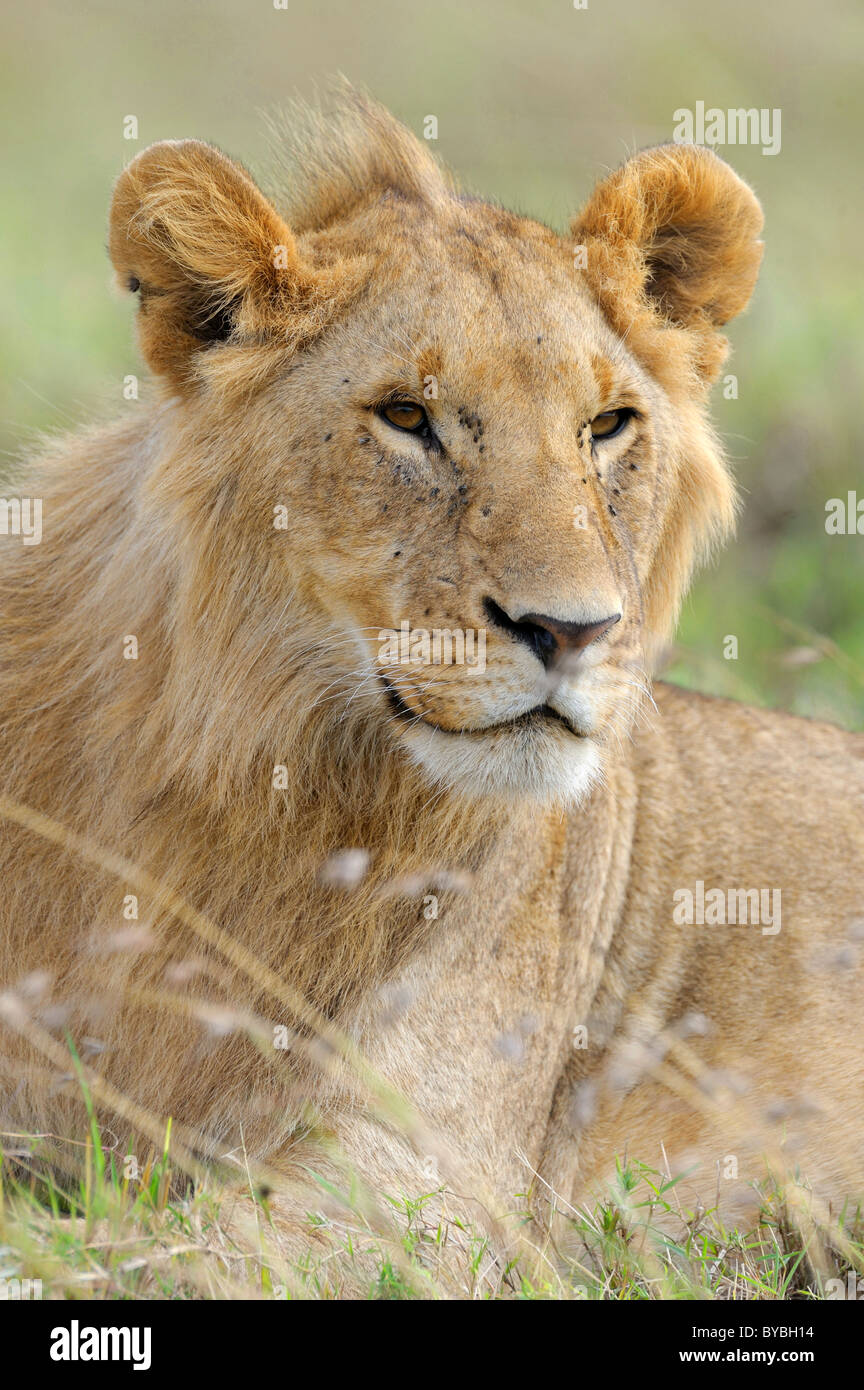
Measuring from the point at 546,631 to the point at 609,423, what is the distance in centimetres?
68

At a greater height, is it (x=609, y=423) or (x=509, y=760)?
(x=609, y=423)

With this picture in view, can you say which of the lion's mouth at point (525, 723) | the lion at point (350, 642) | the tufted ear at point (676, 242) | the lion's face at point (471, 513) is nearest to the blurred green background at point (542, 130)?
the tufted ear at point (676, 242)

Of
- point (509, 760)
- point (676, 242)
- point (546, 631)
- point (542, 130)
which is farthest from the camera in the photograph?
point (542, 130)

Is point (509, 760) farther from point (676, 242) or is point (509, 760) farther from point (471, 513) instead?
point (676, 242)

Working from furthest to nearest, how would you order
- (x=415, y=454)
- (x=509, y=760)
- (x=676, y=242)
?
(x=676, y=242) < (x=415, y=454) < (x=509, y=760)

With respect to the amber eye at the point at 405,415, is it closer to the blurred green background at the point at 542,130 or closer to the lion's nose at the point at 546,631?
the lion's nose at the point at 546,631

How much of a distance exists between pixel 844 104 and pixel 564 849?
1519cm

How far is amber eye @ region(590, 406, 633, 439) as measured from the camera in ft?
10.3

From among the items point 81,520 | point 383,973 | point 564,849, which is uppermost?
point 81,520

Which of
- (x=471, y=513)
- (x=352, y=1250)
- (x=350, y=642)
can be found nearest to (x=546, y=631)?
(x=471, y=513)

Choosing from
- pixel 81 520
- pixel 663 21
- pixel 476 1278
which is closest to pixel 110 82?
pixel 663 21

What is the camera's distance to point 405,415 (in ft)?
9.59
